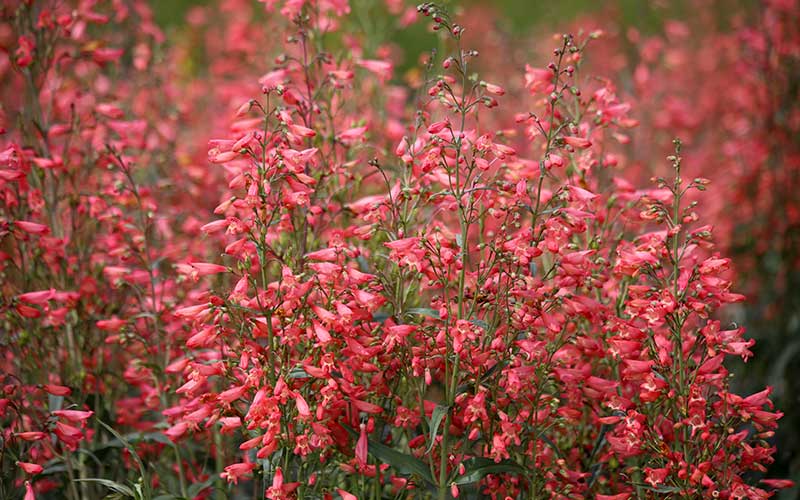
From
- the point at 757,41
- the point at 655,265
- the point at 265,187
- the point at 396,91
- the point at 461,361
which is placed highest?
the point at 757,41

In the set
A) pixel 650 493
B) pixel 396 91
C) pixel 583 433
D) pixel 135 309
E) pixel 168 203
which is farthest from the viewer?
pixel 396 91

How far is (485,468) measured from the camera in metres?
2.73

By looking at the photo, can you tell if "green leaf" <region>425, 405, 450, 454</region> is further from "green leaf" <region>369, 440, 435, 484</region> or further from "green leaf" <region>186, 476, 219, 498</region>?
"green leaf" <region>186, 476, 219, 498</region>

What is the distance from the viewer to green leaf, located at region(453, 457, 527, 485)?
8.94ft

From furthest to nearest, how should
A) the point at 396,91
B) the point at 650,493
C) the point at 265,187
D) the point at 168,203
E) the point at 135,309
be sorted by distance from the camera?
the point at 396,91 → the point at 168,203 → the point at 135,309 → the point at 650,493 → the point at 265,187

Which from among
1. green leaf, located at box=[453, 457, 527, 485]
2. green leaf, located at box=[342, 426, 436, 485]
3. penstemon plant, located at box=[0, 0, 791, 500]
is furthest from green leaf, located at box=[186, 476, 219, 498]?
green leaf, located at box=[453, 457, 527, 485]

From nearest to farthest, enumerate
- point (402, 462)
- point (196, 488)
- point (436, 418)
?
point (436, 418) < point (402, 462) < point (196, 488)

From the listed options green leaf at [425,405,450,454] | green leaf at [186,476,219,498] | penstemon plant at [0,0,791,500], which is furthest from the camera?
green leaf at [186,476,219,498]

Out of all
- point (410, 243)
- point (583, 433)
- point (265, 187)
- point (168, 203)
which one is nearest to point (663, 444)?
point (583, 433)

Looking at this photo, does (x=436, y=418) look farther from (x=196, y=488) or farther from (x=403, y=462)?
(x=196, y=488)

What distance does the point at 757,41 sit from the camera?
594 cm

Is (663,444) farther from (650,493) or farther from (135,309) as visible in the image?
(135,309)

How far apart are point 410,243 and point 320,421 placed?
25.3 inches

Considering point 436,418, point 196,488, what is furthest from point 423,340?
point 196,488
